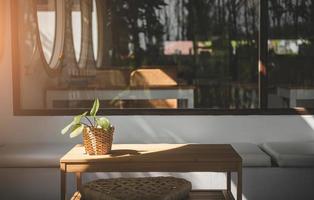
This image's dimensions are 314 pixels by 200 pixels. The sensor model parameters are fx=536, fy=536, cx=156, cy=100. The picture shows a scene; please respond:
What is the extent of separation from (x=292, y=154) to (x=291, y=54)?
Answer: 3805 millimetres

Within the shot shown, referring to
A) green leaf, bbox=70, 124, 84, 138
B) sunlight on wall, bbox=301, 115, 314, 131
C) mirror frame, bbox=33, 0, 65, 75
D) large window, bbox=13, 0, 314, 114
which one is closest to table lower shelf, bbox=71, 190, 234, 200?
green leaf, bbox=70, 124, 84, 138

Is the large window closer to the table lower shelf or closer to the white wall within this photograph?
the white wall

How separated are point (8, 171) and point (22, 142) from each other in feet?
2.39

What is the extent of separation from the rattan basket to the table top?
0.05 metres

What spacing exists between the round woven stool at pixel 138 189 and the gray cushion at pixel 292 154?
892 millimetres

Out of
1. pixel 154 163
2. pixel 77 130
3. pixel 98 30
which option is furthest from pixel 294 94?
pixel 98 30

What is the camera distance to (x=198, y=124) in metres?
4.77

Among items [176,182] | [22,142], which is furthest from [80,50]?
[176,182]

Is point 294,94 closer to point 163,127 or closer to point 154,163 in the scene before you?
point 163,127

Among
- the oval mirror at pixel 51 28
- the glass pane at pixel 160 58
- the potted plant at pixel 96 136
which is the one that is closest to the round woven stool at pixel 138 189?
the potted plant at pixel 96 136

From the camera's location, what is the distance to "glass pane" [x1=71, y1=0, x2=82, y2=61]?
593 cm

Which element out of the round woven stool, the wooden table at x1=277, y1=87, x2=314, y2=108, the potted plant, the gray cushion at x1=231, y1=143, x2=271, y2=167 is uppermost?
the wooden table at x1=277, y1=87, x2=314, y2=108

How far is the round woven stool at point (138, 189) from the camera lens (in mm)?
3103

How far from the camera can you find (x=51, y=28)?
5.55 metres
